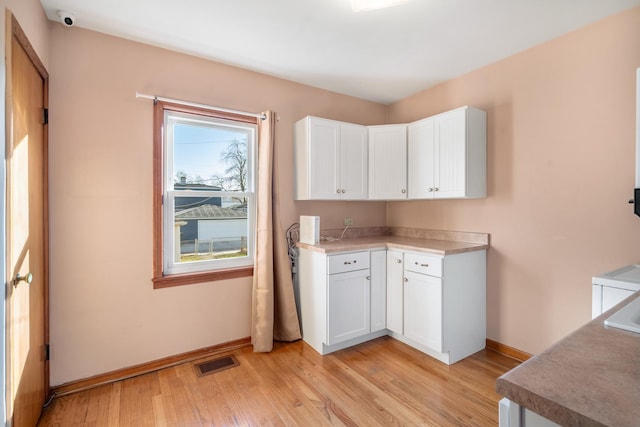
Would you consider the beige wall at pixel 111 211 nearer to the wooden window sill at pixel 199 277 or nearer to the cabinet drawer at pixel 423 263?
the wooden window sill at pixel 199 277

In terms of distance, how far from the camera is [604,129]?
2.12 meters

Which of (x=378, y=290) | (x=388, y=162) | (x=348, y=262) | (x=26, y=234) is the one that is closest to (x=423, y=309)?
(x=378, y=290)

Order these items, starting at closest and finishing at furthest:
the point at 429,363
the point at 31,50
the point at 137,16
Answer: the point at 31,50
the point at 137,16
the point at 429,363

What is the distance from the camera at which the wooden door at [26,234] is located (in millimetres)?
1475

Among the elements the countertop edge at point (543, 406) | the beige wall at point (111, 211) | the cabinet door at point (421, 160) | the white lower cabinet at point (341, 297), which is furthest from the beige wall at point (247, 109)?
the countertop edge at point (543, 406)

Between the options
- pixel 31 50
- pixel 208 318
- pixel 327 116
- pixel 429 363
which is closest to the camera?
pixel 31 50

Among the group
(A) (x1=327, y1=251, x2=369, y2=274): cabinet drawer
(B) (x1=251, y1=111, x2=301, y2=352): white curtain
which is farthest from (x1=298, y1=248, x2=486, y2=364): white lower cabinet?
(B) (x1=251, y1=111, x2=301, y2=352): white curtain

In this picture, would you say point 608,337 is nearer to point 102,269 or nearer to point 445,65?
point 445,65

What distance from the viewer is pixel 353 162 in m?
3.15

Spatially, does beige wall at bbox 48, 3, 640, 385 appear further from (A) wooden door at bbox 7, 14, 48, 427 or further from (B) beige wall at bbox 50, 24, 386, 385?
(A) wooden door at bbox 7, 14, 48, 427

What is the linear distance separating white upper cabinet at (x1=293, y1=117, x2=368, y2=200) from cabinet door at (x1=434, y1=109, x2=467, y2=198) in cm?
73

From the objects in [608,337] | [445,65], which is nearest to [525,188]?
[445,65]

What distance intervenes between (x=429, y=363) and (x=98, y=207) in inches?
111

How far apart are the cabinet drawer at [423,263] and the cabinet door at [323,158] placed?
905 mm
